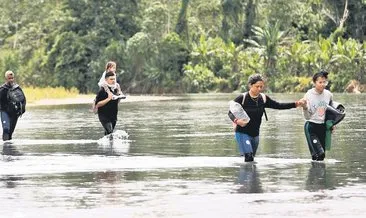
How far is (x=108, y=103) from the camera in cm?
2236

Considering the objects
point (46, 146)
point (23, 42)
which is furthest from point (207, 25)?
point (46, 146)

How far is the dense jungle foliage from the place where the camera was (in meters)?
81.9

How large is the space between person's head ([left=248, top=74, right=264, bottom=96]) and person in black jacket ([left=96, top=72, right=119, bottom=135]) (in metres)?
6.41

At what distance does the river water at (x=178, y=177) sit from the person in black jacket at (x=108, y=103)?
329 millimetres

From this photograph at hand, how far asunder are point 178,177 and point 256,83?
2172 millimetres

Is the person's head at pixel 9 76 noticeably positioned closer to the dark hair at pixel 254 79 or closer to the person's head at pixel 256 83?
the person's head at pixel 256 83

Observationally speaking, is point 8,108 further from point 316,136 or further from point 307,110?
point 316,136

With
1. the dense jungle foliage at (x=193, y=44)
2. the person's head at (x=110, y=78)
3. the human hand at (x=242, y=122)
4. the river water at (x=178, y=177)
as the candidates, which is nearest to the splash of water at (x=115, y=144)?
the river water at (x=178, y=177)

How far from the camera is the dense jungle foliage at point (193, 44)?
81.9 metres

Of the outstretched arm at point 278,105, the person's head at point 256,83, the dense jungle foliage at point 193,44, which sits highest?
the person's head at point 256,83

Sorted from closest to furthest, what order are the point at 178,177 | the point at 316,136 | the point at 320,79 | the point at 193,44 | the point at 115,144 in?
the point at 178,177
the point at 320,79
the point at 316,136
the point at 115,144
the point at 193,44

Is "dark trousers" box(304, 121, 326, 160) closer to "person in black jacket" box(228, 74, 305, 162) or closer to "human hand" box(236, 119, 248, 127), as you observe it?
"person in black jacket" box(228, 74, 305, 162)

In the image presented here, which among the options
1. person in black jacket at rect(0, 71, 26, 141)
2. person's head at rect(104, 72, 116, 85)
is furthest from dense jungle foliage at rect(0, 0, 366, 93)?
person's head at rect(104, 72, 116, 85)

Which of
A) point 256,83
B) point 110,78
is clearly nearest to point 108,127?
point 110,78
